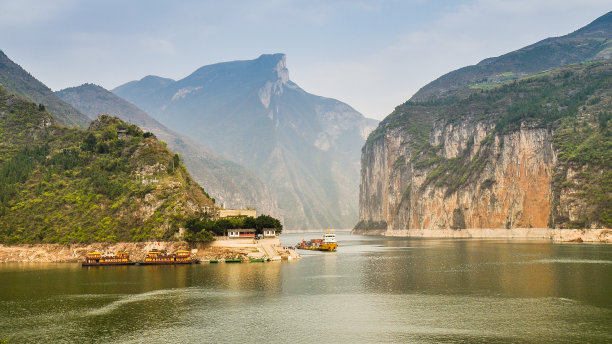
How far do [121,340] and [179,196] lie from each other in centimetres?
8905

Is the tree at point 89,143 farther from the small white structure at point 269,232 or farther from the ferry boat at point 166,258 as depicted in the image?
the small white structure at point 269,232

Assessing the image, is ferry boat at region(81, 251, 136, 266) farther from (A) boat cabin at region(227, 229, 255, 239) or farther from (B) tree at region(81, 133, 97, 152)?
(B) tree at region(81, 133, 97, 152)

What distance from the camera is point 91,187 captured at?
495 feet

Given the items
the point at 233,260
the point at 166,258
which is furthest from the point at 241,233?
the point at 166,258

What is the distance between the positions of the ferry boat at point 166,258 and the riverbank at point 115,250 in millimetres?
2316

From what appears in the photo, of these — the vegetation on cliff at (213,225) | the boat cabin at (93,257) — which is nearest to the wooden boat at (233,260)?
A: the vegetation on cliff at (213,225)

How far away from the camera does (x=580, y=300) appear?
233 feet

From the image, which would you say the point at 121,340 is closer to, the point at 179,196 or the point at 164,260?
the point at 164,260

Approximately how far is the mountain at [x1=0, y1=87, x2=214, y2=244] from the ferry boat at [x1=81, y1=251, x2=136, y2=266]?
19.9ft

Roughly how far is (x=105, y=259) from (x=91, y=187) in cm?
3161

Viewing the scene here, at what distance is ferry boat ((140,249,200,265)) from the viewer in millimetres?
126625

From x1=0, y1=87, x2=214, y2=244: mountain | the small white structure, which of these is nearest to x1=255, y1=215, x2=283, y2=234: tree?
the small white structure

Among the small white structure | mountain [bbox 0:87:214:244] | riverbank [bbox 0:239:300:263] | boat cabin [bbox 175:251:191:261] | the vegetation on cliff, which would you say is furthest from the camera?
the small white structure

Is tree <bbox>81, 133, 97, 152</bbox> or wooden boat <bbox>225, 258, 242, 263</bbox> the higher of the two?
tree <bbox>81, 133, 97, 152</bbox>
